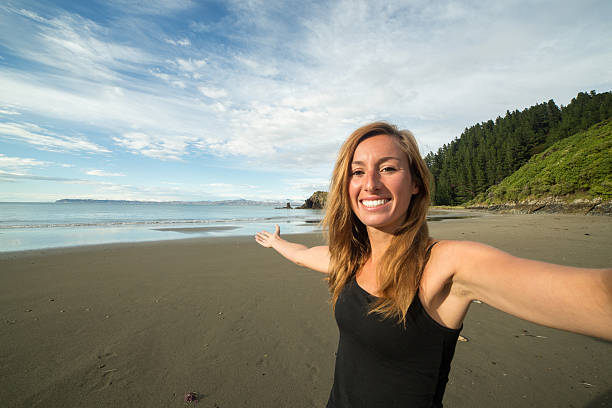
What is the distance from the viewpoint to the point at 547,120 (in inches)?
2726

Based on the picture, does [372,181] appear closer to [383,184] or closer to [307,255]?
[383,184]

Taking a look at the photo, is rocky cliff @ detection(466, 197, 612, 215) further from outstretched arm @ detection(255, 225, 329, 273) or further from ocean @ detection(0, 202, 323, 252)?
outstretched arm @ detection(255, 225, 329, 273)

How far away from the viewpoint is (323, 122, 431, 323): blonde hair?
1.48 m

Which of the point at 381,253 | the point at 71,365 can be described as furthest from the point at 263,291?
the point at 381,253

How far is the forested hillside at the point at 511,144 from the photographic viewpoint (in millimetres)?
56750

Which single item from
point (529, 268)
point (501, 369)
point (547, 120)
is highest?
point (547, 120)

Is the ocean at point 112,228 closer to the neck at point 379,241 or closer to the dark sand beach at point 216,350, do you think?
the dark sand beach at point 216,350

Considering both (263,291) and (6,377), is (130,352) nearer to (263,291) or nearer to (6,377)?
(6,377)

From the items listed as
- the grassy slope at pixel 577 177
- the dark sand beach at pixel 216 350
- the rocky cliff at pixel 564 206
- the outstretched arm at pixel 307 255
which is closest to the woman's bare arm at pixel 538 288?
the outstretched arm at pixel 307 255

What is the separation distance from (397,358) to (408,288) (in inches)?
14.8

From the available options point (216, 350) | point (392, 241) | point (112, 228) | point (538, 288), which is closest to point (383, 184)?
point (392, 241)

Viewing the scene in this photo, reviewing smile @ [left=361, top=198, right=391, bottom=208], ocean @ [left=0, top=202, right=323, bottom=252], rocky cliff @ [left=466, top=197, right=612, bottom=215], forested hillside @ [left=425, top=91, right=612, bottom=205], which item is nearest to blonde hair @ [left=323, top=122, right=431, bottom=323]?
smile @ [left=361, top=198, right=391, bottom=208]

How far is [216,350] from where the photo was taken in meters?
3.50

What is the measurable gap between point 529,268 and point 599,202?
3241cm
